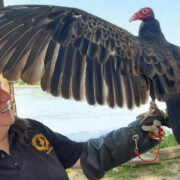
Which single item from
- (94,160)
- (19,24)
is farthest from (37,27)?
(94,160)

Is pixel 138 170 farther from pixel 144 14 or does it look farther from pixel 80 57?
pixel 80 57

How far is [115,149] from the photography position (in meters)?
1.93

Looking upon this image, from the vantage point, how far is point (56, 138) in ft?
6.23

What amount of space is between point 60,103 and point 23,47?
7.73m

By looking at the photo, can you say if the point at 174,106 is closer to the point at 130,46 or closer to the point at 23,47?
the point at 130,46

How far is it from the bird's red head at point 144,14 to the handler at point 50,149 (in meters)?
1.41

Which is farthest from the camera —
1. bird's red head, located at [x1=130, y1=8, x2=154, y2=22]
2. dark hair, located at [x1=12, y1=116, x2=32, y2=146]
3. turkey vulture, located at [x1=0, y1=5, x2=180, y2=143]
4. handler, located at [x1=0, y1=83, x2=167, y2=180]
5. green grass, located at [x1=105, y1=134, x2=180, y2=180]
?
green grass, located at [x1=105, y1=134, x2=180, y2=180]

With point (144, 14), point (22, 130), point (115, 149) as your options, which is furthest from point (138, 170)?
point (22, 130)

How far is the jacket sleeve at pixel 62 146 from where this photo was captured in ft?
6.18

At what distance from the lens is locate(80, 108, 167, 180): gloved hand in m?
1.93

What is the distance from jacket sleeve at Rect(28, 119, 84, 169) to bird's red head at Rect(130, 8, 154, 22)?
68.2 inches

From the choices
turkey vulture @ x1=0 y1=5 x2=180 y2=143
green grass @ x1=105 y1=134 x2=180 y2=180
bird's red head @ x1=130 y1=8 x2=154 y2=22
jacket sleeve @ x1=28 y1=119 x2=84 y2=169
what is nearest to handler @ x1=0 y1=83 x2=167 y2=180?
jacket sleeve @ x1=28 y1=119 x2=84 y2=169

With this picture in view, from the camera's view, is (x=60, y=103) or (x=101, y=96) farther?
(x=60, y=103)

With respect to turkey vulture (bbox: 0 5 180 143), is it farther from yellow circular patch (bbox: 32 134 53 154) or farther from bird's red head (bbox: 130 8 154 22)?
bird's red head (bbox: 130 8 154 22)
